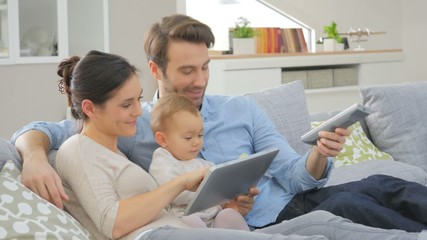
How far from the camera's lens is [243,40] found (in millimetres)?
6047

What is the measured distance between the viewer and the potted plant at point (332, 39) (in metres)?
A: 6.61

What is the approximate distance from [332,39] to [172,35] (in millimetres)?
4232

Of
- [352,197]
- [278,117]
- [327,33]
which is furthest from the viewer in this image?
[327,33]

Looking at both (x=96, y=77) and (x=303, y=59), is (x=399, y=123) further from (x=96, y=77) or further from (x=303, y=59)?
(x=303, y=59)

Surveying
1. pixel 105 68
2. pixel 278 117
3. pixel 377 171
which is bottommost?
pixel 377 171

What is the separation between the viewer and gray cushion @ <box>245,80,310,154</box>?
327 centimetres

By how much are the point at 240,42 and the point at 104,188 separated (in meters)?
4.18

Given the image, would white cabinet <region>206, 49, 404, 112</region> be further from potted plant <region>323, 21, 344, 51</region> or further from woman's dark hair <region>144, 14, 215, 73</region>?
woman's dark hair <region>144, 14, 215, 73</region>

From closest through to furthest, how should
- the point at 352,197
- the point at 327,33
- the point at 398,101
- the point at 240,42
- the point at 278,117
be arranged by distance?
1. the point at 352,197
2. the point at 278,117
3. the point at 398,101
4. the point at 240,42
5. the point at 327,33

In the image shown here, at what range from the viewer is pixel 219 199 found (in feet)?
6.96

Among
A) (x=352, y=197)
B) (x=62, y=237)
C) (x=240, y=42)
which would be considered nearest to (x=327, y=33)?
(x=240, y=42)

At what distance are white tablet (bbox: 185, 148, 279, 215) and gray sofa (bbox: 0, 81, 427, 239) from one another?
320 millimetres

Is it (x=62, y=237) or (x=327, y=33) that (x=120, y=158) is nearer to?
(x=62, y=237)

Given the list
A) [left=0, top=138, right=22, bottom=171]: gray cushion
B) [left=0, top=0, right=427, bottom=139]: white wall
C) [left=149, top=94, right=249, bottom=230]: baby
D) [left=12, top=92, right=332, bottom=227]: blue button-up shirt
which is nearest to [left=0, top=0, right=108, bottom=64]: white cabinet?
[left=0, top=0, right=427, bottom=139]: white wall
